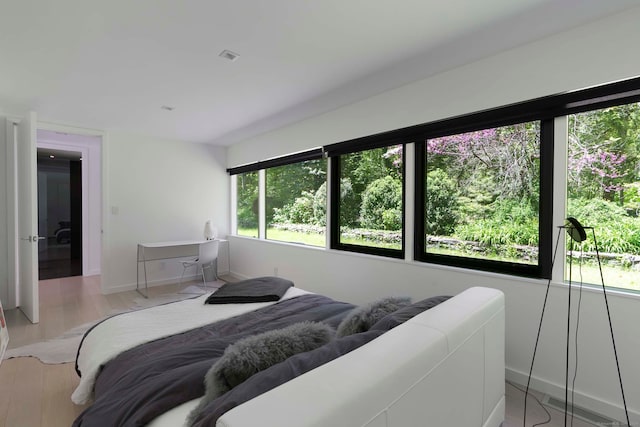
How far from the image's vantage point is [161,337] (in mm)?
1714

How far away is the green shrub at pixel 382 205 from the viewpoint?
3.02 m

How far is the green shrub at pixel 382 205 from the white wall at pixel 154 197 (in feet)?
10.6

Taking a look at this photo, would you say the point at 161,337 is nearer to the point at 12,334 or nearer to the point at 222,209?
the point at 12,334

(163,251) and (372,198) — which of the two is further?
(163,251)

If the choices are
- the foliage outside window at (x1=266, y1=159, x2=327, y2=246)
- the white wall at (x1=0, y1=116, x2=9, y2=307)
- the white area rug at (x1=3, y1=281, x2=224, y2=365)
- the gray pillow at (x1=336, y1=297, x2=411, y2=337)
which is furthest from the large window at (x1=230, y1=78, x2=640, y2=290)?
the white wall at (x1=0, y1=116, x2=9, y2=307)

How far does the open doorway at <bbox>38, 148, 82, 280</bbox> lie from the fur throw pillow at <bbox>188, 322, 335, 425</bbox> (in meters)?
6.27

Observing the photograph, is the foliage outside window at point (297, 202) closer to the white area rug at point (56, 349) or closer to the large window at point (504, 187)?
the large window at point (504, 187)

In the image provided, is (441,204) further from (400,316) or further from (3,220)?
(3,220)

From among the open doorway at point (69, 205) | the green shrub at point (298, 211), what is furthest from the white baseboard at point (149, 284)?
the green shrub at point (298, 211)

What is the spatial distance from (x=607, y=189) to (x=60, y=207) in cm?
819

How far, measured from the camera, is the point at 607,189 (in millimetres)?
1908

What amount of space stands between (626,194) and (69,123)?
5732 millimetres

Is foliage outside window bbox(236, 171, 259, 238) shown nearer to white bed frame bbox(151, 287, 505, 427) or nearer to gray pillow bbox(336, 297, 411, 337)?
gray pillow bbox(336, 297, 411, 337)

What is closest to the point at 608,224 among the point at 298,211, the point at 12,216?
the point at 298,211
